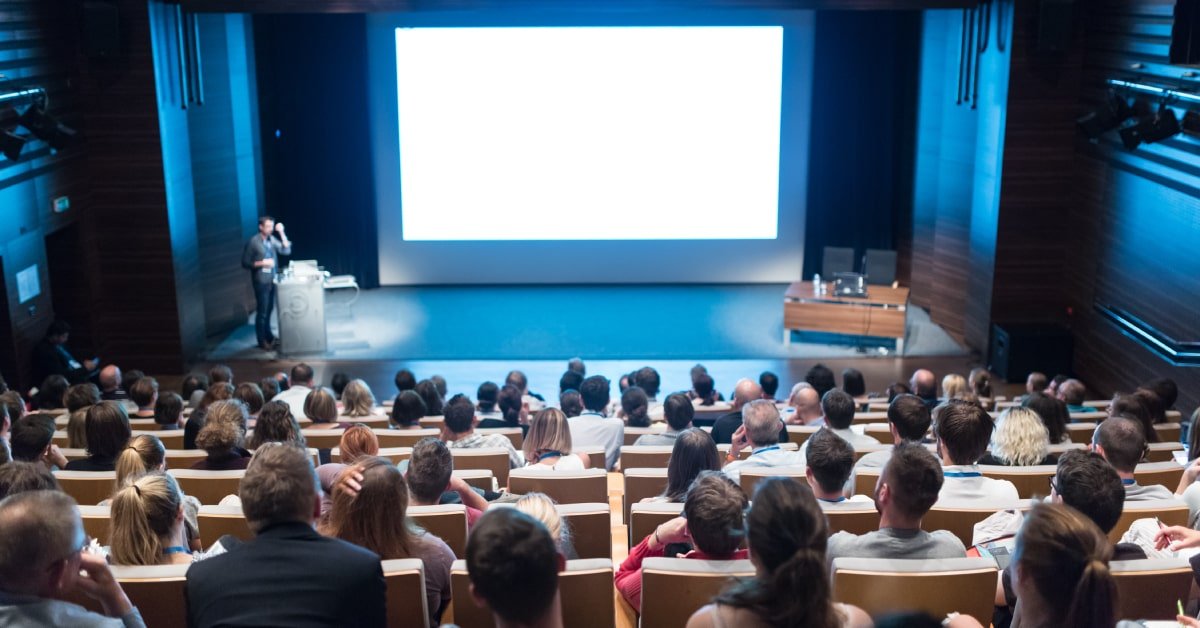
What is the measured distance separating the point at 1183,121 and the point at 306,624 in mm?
7575

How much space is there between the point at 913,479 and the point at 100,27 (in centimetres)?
866

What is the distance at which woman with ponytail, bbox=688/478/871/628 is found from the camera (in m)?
2.25

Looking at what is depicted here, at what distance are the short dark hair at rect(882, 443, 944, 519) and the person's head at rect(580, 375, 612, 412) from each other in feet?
12.7

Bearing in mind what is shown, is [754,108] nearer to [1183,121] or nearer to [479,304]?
[479,304]

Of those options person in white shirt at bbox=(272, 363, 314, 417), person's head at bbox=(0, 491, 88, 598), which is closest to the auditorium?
person's head at bbox=(0, 491, 88, 598)

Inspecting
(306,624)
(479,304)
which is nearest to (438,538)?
(306,624)

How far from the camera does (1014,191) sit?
1009cm

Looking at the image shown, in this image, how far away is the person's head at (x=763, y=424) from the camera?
5.15 m

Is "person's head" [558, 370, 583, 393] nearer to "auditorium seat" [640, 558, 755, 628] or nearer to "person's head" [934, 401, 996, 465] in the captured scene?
"person's head" [934, 401, 996, 465]

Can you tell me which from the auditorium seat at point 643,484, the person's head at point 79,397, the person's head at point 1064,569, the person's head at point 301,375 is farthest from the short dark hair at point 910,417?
the person's head at point 79,397

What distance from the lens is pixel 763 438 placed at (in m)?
5.16

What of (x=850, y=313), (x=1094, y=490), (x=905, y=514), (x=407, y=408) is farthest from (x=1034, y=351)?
(x=905, y=514)

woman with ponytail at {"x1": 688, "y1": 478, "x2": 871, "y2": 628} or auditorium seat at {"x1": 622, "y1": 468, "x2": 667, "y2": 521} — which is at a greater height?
woman with ponytail at {"x1": 688, "y1": 478, "x2": 871, "y2": 628}

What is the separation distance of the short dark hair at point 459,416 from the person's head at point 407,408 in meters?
0.80
